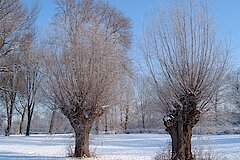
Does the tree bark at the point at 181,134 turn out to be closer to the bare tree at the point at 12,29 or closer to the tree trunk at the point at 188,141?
the tree trunk at the point at 188,141

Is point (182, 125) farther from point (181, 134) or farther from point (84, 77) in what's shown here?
point (84, 77)

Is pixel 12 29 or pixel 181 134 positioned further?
pixel 12 29

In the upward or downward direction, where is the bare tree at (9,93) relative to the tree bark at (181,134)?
upward

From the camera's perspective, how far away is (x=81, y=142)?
46.6 feet

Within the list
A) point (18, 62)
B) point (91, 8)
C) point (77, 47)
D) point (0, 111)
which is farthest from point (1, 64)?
point (0, 111)

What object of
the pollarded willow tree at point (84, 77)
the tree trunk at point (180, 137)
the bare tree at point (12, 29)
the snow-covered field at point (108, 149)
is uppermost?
the bare tree at point (12, 29)

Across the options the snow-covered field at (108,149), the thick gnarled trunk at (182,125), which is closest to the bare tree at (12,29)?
the snow-covered field at (108,149)

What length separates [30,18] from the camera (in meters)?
21.6

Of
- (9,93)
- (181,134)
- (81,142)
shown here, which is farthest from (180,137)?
(9,93)

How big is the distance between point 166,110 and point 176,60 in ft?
5.59

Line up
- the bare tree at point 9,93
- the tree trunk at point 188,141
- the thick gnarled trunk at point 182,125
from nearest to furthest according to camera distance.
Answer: the thick gnarled trunk at point 182,125 < the tree trunk at point 188,141 < the bare tree at point 9,93

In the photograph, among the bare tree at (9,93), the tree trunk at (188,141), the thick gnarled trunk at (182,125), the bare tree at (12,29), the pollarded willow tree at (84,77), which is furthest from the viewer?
the bare tree at (9,93)

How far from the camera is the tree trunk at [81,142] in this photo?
1411 cm

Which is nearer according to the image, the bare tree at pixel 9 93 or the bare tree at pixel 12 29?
the bare tree at pixel 12 29
